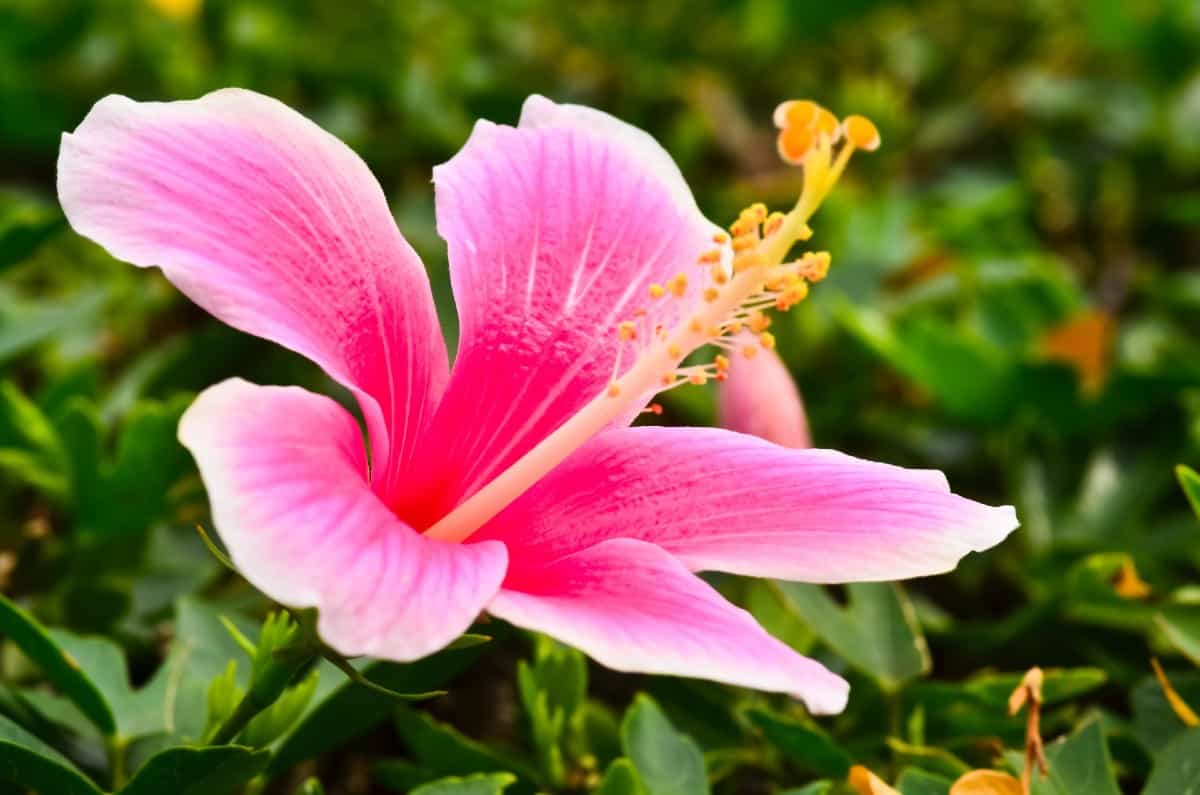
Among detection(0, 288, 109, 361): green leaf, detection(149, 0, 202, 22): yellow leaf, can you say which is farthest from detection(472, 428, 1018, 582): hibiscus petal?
detection(149, 0, 202, 22): yellow leaf

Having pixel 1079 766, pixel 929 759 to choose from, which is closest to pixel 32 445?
pixel 929 759

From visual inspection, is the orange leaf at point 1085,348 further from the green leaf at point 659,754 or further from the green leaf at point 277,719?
the green leaf at point 277,719

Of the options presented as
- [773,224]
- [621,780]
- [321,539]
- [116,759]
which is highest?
[773,224]

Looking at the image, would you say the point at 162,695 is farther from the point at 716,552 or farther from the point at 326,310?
the point at 716,552

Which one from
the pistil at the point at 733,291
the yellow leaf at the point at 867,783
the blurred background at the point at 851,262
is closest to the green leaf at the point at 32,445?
the blurred background at the point at 851,262

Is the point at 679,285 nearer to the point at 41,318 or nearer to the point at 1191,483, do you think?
the point at 1191,483

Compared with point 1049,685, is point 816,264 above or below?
above

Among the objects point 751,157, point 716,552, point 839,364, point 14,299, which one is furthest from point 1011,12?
point 716,552
